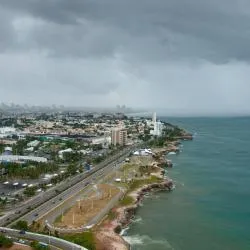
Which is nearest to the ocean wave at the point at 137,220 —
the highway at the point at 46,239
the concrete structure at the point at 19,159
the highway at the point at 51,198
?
the highway at the point at 51,198

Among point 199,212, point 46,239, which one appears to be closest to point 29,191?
point 46,239

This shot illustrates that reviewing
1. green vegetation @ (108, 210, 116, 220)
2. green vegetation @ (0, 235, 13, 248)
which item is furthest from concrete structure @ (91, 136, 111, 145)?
green vegetation @ (0, 235, 13, 248)

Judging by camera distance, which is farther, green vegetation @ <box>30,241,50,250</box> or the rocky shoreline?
the rocky shoreline

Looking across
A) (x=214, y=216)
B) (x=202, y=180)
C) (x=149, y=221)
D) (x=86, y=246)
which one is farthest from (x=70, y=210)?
(x=202, y=180)

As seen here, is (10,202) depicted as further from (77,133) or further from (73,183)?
(77,133)

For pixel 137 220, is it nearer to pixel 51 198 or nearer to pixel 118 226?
pixel 118 226

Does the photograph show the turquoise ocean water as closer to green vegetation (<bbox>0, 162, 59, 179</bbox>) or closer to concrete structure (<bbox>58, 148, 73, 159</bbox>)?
green vegetation (<bbox>0, 162, 59, 179</bbox>)

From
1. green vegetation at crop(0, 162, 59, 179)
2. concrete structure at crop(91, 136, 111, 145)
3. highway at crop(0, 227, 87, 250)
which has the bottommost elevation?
highway at crop(0, 227, 87, 250)
